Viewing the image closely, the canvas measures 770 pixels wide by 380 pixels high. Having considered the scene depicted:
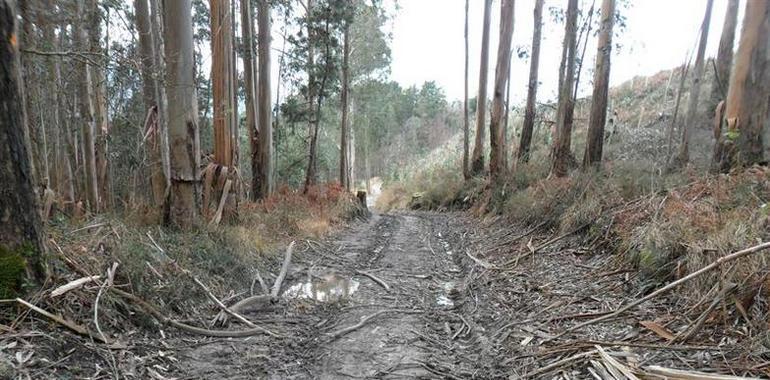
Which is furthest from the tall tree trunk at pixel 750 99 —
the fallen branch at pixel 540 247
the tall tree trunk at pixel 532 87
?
the tall tree trunk at pixel 532 87

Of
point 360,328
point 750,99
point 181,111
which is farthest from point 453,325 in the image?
point 750,99

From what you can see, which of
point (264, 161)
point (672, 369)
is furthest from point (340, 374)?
point (264, 161)

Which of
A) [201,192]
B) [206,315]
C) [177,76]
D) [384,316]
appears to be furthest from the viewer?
[201,192]

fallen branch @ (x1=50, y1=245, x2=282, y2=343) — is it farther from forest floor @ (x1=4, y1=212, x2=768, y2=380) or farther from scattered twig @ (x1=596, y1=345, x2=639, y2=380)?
scattered twig @ (x1=596, y1=345, x2=639, y2=380)

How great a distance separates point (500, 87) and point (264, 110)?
21.9 feet

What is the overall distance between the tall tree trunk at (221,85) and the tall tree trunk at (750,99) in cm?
638

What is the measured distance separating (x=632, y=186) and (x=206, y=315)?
18.2 ft

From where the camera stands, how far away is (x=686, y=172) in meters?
5.93

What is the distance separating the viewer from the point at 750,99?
18.4 feet

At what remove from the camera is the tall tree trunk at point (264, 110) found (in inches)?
444

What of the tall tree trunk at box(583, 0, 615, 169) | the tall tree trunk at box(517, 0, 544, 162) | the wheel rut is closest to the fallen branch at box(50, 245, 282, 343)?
the wheel rut

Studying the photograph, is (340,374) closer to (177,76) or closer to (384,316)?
(384,316)

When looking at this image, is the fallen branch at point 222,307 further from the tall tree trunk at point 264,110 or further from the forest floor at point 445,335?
the tall tree trunk at point 264,110

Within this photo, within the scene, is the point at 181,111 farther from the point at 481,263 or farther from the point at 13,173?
the point at 481,263
